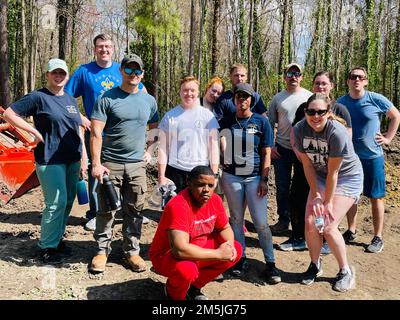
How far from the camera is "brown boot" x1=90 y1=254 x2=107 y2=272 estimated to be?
416 centimetres

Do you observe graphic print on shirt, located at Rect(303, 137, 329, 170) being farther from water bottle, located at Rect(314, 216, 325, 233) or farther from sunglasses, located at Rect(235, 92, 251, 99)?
sunglasses, located at Rect(235, 92, 251, 99)

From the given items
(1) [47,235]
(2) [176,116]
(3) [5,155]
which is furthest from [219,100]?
(3) [5,155]

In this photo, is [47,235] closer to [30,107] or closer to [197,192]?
[30,107]

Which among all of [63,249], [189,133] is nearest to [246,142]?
[189,133]

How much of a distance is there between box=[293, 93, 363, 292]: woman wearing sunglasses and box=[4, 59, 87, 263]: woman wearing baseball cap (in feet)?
7.28

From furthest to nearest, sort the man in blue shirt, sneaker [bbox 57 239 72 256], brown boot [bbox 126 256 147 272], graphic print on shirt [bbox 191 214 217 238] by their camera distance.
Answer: sneaker [bbox 57 239 72 256] < the man in blue shirt < brown boot [bbox 126 256 147 272] < graphic print on shirt [bbox 191 214 217 238]

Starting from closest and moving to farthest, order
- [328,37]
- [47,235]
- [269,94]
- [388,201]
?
[47,235] < [388,201] < [269,94] < [328,37]

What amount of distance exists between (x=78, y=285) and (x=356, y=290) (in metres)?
2.58

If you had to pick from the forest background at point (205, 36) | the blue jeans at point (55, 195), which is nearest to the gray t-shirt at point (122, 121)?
the blue jeans at point (55, 195)

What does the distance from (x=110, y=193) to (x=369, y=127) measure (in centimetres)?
293

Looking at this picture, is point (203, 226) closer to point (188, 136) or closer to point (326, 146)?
point (188, 136)

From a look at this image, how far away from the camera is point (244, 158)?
4.16m

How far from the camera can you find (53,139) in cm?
423

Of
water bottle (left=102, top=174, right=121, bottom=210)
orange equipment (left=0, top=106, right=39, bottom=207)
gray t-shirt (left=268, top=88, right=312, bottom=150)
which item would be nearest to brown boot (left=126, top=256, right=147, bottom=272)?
water bottle (left=102, top=174, right=121, bottom=210)
